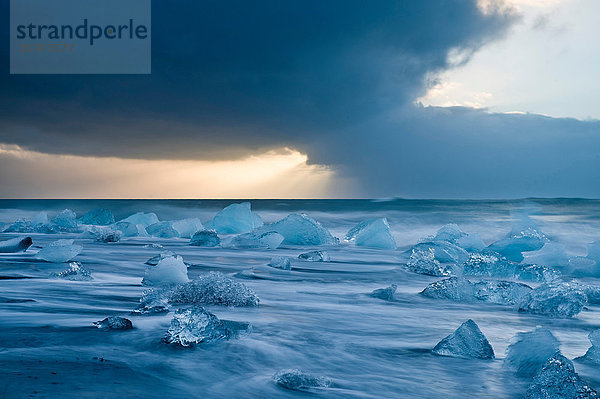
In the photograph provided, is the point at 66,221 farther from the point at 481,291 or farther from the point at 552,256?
the point at 481,291

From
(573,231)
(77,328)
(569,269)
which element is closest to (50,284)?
(77,328)

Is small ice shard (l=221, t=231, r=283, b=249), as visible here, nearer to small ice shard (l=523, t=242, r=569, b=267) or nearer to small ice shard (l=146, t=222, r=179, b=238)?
small ice shard (l=146, t=222, r=179, b=238)

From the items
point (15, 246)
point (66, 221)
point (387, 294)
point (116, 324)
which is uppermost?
point (66, 221)

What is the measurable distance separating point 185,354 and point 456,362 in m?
1.15

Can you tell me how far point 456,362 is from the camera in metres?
2.24

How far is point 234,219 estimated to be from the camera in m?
11.9

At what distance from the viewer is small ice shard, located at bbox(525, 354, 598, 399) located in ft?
5.57

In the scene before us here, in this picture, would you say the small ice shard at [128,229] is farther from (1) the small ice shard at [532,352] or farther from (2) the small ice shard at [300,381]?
(1) the small ice shard at [532,352]

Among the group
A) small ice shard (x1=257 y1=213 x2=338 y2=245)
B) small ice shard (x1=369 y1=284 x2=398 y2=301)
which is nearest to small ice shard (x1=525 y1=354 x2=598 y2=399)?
small ice shard (x1=369 y1=284 x2=398 y2=301)

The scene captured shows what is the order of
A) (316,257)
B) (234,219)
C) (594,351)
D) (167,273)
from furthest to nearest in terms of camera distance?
(234,219), (316,257), (167,273), (594,351)

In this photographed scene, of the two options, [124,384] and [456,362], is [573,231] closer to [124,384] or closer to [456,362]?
[456,362]

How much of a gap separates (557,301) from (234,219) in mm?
9146

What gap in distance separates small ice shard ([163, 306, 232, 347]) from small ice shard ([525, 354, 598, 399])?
1.33m

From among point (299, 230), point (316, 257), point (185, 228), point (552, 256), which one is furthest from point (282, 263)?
point (185, 228)
